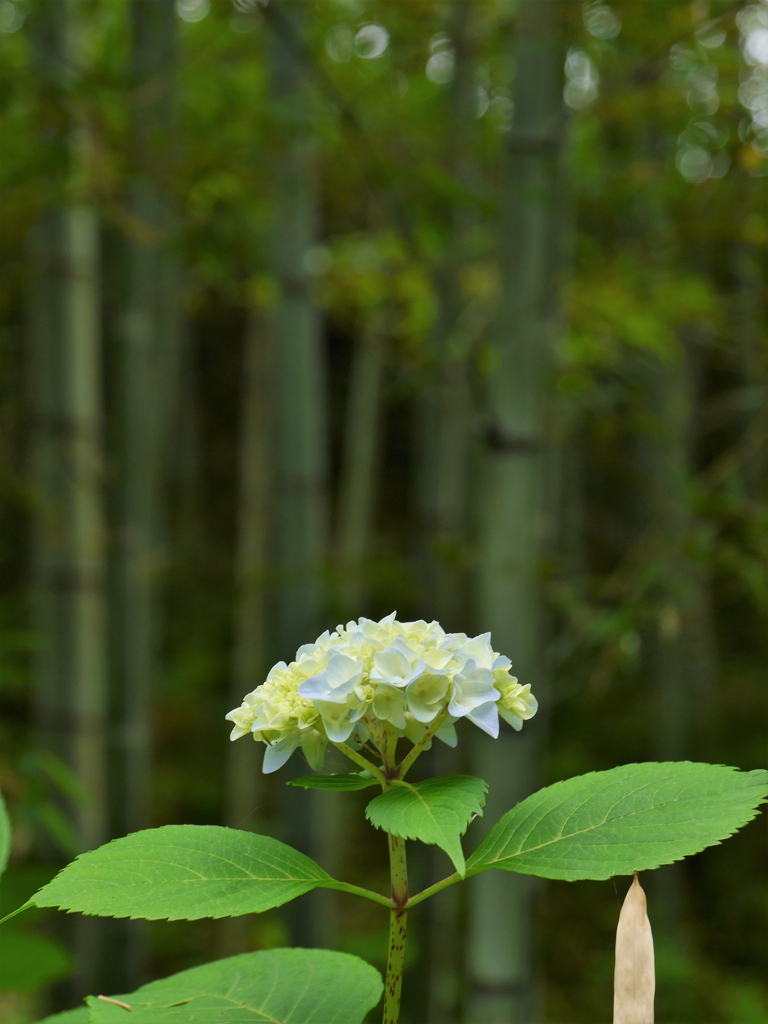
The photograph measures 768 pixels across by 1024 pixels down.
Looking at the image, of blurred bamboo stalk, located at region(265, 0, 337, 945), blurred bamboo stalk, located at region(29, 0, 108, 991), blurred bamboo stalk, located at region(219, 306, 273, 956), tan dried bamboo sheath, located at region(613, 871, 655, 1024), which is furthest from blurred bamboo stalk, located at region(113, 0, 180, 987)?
tan dried bamboo sheath, located at region(613, 871, 655, 1024)

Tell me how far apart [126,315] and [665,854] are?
2.09 meters

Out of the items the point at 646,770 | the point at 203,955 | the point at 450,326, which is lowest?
the point at 203,955

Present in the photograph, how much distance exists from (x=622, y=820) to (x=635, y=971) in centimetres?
7

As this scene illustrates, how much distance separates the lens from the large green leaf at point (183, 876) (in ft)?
1.31

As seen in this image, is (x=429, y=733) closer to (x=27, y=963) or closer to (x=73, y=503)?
(x=27, y=963)

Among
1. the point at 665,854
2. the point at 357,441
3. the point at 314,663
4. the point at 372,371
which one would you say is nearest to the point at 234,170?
the point at 314,663

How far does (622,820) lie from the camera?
42cm

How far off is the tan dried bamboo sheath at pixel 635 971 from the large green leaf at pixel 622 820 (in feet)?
0.06

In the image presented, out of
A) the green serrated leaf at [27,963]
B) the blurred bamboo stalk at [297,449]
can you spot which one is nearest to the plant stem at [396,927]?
the green serrated leaf at [27,963]

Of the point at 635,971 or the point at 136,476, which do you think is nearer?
the point at 635,971

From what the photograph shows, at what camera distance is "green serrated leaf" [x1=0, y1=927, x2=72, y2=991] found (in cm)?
124

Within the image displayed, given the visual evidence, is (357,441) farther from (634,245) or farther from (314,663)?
(314,663)

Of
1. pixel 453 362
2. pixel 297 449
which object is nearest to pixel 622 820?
pixel 453 362

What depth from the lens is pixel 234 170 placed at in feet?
6.01
